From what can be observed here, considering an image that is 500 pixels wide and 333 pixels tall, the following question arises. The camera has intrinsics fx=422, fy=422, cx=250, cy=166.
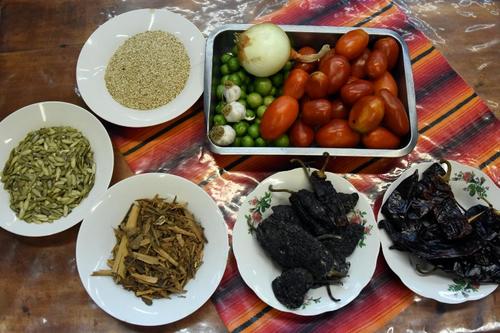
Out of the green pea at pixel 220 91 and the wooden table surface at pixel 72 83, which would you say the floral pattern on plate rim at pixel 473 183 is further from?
the green pea at pixel 220 91

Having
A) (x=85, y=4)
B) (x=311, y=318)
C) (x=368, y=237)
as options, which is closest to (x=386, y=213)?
(x=368, y=237)

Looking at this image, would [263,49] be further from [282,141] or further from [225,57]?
[282,141]

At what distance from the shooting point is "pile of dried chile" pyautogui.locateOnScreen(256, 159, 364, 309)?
1278mm

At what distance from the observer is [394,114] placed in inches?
56.9

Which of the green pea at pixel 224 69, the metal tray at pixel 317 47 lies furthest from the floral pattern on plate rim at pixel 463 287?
the green pea at pixel 224 69

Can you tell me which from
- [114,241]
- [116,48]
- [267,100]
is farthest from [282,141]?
[116,48]

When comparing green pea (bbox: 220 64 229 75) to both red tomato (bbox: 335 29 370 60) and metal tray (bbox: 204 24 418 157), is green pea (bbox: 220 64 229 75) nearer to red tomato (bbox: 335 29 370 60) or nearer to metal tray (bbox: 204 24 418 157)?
metal tray (bbox: 204 24 418 157)

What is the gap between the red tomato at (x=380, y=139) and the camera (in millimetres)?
1468

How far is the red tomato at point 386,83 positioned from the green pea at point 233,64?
1.70ft

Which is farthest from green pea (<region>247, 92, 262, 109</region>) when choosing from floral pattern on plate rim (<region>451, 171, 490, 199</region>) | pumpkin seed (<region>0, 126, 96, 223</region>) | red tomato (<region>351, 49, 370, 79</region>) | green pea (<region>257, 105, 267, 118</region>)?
floral pattern on plate rim (<region>451, 171, 490, 199</region>)

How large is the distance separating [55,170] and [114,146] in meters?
0.23

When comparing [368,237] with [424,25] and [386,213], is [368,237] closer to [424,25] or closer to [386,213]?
[386,213]

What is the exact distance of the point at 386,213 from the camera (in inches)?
55.9

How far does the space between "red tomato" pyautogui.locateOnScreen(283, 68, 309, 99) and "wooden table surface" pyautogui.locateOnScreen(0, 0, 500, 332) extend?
0.52 meters
